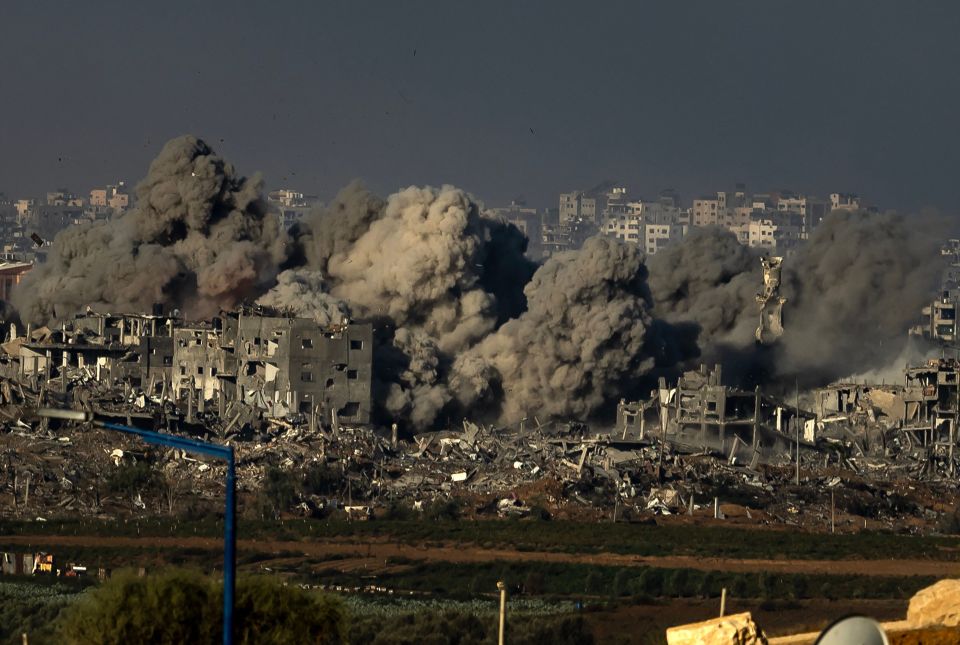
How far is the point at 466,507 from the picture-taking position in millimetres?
61719

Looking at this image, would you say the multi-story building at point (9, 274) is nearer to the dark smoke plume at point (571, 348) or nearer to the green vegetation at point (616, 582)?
the dark smoke plume at point (571, 348)

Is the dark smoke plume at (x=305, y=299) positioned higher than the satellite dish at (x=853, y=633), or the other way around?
the dark smoke plume at (x=305, y=299)

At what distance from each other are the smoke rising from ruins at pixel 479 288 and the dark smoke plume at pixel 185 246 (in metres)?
0.07

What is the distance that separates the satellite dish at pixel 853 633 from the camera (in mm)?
18844

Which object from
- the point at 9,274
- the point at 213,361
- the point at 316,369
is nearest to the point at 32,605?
the point at 316,369

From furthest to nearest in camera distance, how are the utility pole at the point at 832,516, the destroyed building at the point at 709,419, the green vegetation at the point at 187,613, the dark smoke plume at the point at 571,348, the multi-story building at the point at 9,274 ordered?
the multi-story building at the point at 9,274
the dark smoke plume at the point at 571,348
the destroyed building at the point at 709,419
the utility pole at the point at 832,516
the green vegetation at the point at 187,613

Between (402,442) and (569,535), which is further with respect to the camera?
(402,442)

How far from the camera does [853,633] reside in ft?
62.1

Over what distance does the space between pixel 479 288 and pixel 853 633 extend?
61.8m

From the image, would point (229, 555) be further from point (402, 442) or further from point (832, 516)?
point (402, 442)

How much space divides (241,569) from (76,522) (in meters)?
10.7

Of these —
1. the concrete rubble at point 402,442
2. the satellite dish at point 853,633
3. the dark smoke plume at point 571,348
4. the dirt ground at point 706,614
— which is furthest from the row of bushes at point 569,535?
the satellite dish at point 853,633

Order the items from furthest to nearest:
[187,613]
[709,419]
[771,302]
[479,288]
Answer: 1. [771,302]
2. [479,288]
3. [709,419]
4. [187,613]

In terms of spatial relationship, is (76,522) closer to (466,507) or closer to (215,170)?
(466,507)
